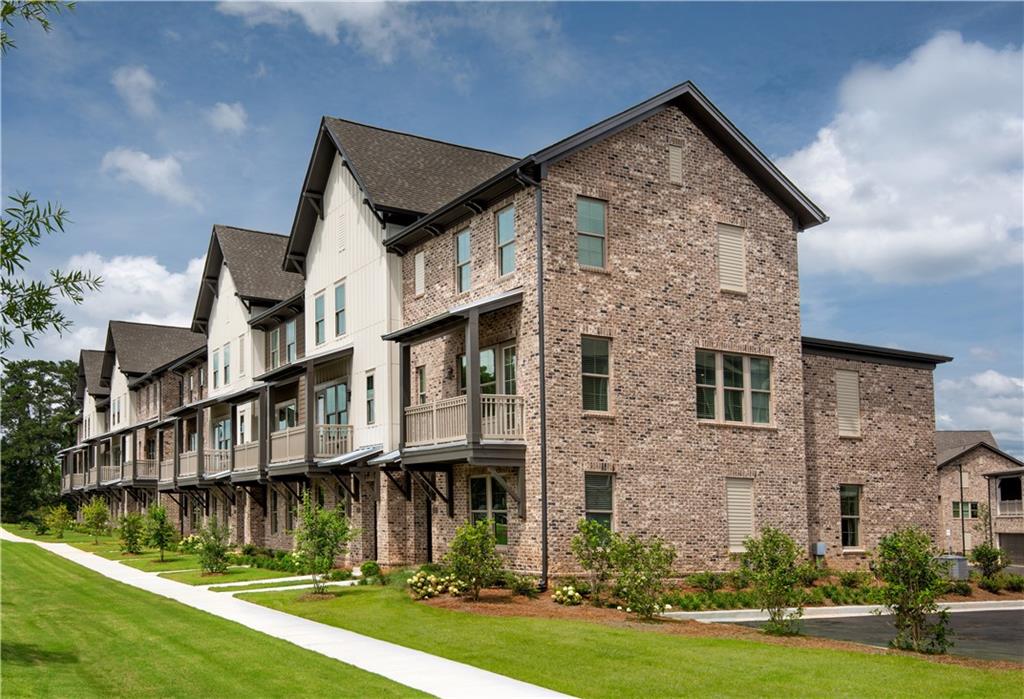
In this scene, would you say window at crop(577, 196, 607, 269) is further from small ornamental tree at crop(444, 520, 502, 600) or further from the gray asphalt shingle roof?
small ornamental tree at crop(444, 520, 502, 600)

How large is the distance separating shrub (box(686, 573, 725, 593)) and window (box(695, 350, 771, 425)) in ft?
13.9

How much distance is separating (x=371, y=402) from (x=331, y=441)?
2.12 m

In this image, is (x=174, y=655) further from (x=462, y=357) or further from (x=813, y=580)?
(x=813, y=580)

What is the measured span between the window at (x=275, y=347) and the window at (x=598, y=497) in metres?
20.2

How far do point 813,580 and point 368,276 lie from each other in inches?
621

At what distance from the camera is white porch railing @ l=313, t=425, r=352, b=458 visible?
3244cm

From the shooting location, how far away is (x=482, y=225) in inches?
1059

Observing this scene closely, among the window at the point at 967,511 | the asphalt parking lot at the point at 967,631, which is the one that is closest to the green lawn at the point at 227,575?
the asphalt parking lot at the point at 967,631

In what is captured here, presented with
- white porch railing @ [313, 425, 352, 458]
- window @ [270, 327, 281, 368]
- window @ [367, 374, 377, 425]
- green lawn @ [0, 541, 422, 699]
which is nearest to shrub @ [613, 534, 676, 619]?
green lawn @ [0, 541, 422, 699]

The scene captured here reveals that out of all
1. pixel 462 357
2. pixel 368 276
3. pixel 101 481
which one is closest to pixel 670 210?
pixel 462 357

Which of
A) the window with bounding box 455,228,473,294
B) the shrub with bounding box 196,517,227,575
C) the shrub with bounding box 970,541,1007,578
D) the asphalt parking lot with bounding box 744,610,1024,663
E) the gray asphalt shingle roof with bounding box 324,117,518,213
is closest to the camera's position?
the asphalt parking lot with bounding box 744,610,1024,663

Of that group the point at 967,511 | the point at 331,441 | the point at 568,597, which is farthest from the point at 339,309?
the point at 967,511

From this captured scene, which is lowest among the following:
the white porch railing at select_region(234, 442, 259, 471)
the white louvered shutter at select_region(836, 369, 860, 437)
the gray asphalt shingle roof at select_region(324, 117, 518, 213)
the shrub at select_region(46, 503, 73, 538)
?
the shrub at select_region(46, 503, 73, 538)

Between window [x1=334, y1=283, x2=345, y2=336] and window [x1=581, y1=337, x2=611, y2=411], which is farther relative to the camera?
window [x1=334, y1=283, x2=345, y2=336]
